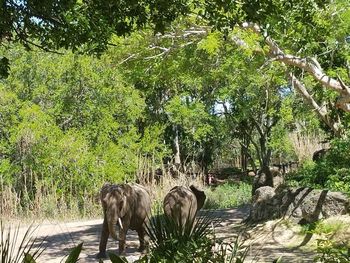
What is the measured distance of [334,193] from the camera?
33.1 ft

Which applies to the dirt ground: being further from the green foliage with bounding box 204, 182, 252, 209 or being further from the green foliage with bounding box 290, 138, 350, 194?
the green foliage with bounding box 204, 182, 252, 209

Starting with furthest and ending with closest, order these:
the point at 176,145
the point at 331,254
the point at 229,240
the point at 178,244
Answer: the point at 176,145
the point at 229,240
the point at 331,254
the point at 178,244

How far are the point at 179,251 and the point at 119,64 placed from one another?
30.0 feet

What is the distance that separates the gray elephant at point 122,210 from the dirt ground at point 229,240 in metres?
0.33

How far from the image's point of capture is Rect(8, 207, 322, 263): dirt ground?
873 cm

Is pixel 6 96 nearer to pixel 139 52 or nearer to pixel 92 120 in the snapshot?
pixel 92 120

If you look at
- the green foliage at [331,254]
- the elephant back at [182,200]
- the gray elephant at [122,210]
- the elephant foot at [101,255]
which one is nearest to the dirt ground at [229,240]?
the elephant foot at [101,255]

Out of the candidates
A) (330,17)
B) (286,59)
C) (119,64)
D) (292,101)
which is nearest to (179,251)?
(286,59)

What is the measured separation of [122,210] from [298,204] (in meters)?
3.42

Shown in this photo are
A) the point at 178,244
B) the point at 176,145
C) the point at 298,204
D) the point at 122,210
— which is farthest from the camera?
the point at 176,145

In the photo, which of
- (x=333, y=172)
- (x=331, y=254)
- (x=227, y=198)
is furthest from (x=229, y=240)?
(x=227, y=198)

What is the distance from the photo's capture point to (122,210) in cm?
908

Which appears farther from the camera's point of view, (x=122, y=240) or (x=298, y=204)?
(x=298, y=204)

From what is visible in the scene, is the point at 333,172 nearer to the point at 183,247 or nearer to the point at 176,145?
the point at 183,247
